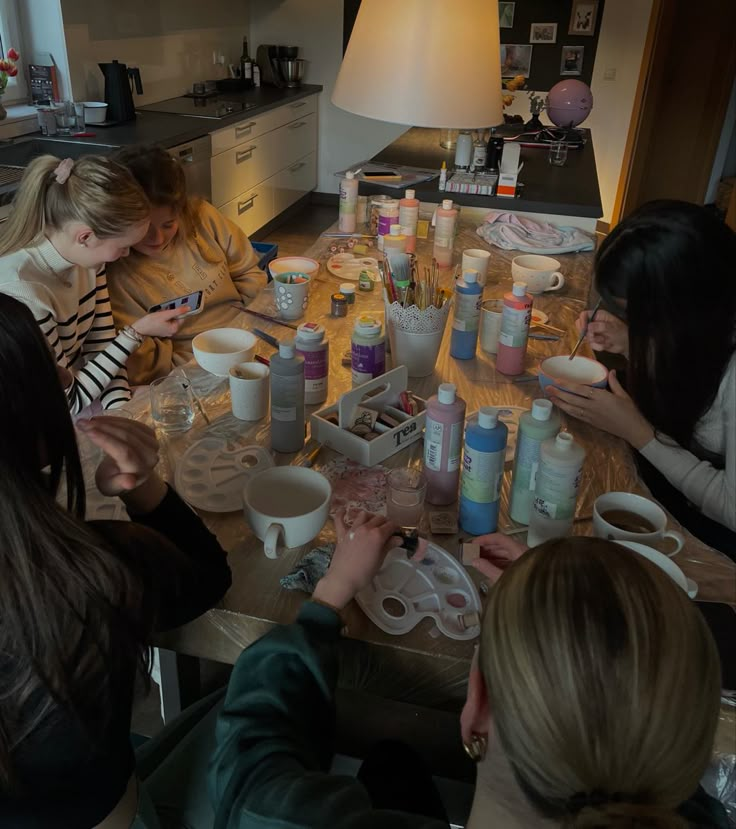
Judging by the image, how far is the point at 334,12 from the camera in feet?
17.7

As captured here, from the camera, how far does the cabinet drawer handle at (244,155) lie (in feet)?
14.5

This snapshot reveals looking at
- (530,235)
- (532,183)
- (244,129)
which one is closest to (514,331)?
(530,235)

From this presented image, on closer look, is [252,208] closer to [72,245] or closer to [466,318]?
[72,245]

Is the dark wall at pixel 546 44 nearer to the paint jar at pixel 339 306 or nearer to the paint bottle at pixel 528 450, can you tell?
the paint jar at pixel 339 306

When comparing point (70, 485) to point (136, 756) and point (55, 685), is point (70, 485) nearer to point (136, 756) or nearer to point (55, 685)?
point (55, 685)

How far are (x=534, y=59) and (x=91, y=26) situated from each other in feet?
9.87

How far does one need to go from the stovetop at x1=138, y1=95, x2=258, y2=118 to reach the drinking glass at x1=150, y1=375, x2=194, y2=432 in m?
3.22

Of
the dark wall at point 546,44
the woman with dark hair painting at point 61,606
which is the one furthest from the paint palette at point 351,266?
the dark wall at point 546,44

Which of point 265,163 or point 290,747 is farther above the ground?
point 290,747

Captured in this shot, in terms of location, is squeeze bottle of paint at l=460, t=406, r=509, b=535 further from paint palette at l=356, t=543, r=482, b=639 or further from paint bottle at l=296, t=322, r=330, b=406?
paint bottle at l=296, t=322, r=330, b=406

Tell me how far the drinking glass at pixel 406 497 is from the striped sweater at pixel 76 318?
3.14 ft

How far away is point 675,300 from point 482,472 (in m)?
0.65

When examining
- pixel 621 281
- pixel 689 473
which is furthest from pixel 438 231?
pixel 689 473

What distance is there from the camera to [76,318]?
1921mm
